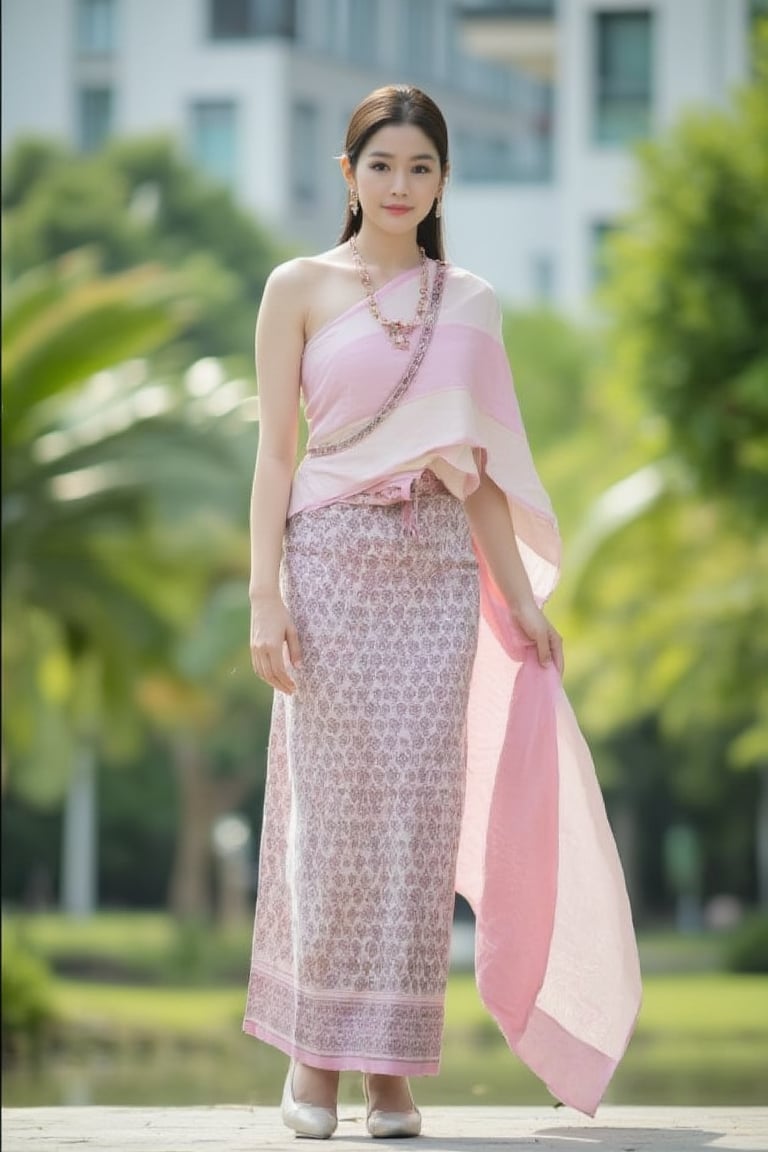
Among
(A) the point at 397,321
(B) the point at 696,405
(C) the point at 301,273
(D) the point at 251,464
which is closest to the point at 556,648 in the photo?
(A) the point at 397,321

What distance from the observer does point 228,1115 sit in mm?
5352

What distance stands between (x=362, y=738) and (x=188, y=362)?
38558 millimetres

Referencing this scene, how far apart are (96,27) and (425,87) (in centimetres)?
835

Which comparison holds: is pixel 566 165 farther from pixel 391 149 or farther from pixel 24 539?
pixel 391 149

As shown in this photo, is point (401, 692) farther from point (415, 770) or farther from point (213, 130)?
point (213, 130)

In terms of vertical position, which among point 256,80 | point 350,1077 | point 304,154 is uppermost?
point 256,80

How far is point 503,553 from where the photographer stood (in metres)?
5.04

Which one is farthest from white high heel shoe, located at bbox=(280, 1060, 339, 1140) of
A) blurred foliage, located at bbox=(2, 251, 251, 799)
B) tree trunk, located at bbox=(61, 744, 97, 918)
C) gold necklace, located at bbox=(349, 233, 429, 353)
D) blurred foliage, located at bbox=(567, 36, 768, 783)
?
tree trunk, located at bbox=(61, 744, 97, 918)

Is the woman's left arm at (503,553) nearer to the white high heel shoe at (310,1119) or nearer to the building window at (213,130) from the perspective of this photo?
the white high heel shoe at (310,1119)

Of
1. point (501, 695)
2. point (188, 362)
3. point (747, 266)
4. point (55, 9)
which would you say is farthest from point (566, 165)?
point (501, 695)

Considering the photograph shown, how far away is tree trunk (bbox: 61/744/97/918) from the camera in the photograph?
1545 inches

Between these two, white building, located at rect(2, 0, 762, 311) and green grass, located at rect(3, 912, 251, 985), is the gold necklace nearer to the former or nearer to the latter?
green grass, located at rect(3, 912, 251, 985)

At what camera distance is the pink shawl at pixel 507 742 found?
16.0ft

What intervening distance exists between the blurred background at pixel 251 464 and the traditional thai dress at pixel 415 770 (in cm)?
54
